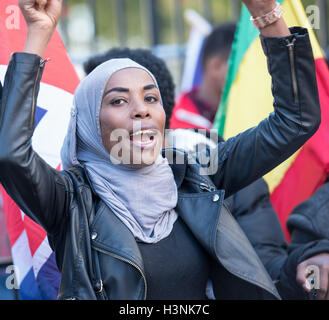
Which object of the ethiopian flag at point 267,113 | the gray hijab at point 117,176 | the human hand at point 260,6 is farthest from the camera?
the ethiopian flag at point 267,113

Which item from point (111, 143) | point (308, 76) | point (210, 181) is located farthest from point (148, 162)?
point (308, 76)

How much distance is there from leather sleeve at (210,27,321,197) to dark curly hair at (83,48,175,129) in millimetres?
794

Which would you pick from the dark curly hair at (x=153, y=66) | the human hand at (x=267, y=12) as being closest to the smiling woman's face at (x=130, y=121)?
the human hand at (x=267, y=12)

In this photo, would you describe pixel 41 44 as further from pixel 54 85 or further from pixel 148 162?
pixel 54 85

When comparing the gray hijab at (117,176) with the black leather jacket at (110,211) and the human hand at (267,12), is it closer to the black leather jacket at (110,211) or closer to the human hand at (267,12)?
the black leather jacket at (110,211)

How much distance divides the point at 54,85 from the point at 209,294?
120 cm

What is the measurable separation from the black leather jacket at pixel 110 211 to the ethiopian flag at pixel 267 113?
1131mm

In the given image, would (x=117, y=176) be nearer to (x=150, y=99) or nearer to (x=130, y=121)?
(x=130, y=121)

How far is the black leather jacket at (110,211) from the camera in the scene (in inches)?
73.3

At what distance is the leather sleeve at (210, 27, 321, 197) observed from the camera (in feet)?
6.92

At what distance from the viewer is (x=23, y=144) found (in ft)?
6.03

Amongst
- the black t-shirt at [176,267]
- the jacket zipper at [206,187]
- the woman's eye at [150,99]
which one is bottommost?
the black t-shirt at [176,267]

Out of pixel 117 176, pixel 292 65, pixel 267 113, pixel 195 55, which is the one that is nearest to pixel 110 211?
pixel 117 176
